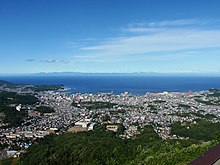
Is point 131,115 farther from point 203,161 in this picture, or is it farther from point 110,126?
point 203,161

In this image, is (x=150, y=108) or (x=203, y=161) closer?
(x=203, y=161)

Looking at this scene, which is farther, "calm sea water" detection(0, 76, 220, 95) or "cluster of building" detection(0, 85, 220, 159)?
"calm sea water" detection(0, 76, 220, 95)

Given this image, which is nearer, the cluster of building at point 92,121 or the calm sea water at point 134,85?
the cluster of building at point 92,121

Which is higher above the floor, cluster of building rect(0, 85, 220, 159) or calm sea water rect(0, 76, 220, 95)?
calm sea water rect(0, 76, 220, 95)

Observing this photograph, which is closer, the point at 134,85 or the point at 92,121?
the point at 92,121

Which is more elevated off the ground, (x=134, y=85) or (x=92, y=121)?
(x=134, y=85)

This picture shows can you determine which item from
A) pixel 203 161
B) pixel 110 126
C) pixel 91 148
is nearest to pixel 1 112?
pixel 110 126

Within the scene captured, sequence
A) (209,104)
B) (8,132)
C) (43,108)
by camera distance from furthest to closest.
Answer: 1. (209,104)
2. (43,108)
3. (8,132)

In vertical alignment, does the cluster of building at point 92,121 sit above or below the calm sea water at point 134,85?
below

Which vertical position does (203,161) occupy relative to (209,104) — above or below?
above

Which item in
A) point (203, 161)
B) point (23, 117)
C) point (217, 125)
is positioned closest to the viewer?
point (203, 161)
